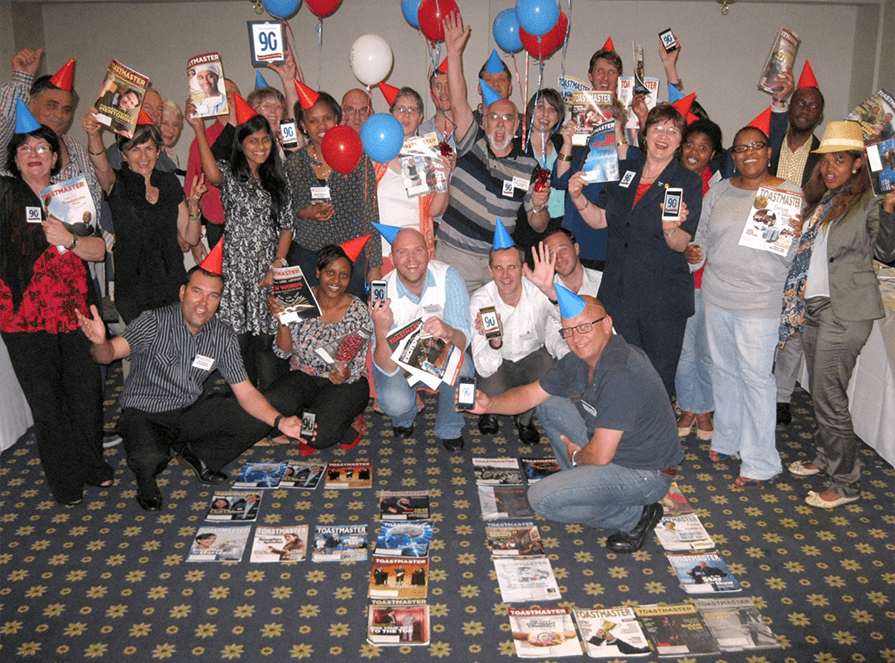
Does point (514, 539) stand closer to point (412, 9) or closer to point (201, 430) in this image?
point (201, 430)

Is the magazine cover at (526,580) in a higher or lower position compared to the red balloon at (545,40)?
lower

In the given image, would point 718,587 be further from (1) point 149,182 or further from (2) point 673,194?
Answer: (1) point 149,182

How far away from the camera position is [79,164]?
11.9ft

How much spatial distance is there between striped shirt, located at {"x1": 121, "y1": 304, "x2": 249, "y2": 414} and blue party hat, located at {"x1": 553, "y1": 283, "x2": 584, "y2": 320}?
5.77ft

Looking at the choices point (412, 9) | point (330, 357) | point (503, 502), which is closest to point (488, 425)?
point (503, 502)

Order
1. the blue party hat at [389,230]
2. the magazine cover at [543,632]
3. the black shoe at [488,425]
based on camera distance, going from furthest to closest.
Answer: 1. the black shoe at [488,425]
2. the blue party hat at [389,230]
3. the magazine cover at [543,632]

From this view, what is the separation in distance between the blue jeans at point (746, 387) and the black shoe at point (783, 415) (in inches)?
29.2

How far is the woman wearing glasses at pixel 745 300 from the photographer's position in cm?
350

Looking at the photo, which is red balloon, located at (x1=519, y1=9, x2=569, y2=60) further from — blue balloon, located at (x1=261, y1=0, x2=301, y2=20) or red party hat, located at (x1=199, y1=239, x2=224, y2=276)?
red party hat, located at (x1=199, y1=239, x2=224, y2=276)

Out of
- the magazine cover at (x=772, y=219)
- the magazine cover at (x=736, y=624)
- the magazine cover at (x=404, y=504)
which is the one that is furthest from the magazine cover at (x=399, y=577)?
the magazine cover at (x=772, y=219)

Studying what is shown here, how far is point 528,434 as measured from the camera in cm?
425

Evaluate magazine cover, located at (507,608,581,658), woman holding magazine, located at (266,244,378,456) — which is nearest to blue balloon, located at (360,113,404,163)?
woman holding magazine, located at (266,244,378,456)

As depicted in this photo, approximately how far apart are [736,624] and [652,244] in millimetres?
1934

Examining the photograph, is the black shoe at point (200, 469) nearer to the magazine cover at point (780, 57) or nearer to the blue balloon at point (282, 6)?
the blue balloon at point (282, 6)
